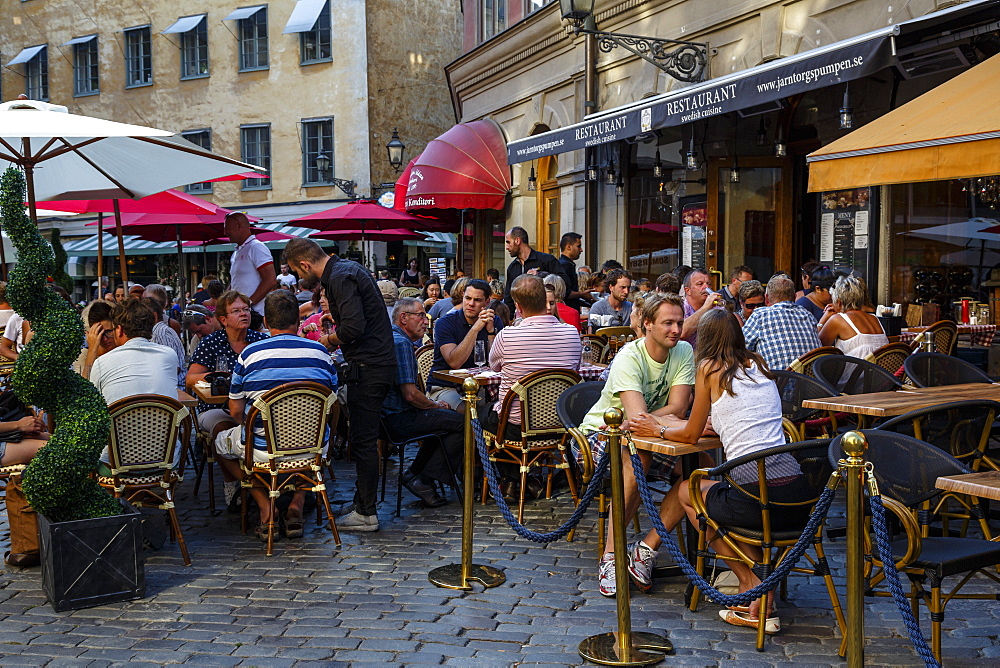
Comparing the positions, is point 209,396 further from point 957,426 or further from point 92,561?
point 957,426

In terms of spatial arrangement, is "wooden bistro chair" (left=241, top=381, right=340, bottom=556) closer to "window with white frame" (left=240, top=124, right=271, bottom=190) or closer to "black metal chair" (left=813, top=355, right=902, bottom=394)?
"black metal chair" (left=813, top=355, right=902, bottom=394)

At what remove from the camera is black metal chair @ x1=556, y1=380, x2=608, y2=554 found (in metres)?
5.51

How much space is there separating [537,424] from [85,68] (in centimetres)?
3135

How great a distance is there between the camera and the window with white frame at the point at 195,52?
30.7 meters

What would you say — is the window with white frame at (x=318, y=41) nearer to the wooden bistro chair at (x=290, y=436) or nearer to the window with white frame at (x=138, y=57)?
the window with white frame at (x=138, y=57)

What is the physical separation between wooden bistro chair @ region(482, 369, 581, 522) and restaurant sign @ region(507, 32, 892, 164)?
3717 mm

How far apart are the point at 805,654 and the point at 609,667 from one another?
0.84 m

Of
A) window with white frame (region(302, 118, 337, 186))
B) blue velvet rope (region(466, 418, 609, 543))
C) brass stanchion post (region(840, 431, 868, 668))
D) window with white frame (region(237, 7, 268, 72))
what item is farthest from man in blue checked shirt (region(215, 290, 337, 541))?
window with white frame (region(237, 7, 268, 72))

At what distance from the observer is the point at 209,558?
228 inches

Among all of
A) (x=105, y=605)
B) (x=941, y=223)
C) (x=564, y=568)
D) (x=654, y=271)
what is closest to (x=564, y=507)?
(x=564, y=568)

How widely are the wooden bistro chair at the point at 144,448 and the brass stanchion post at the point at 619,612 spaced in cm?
262

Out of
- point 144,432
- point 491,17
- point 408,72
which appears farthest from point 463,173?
point 144,432

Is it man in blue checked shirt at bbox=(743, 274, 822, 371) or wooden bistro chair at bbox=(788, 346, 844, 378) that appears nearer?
wooden bistro chair at bbox=(788, 346, 844, 378)

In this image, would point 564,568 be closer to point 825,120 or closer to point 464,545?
point 464,545
